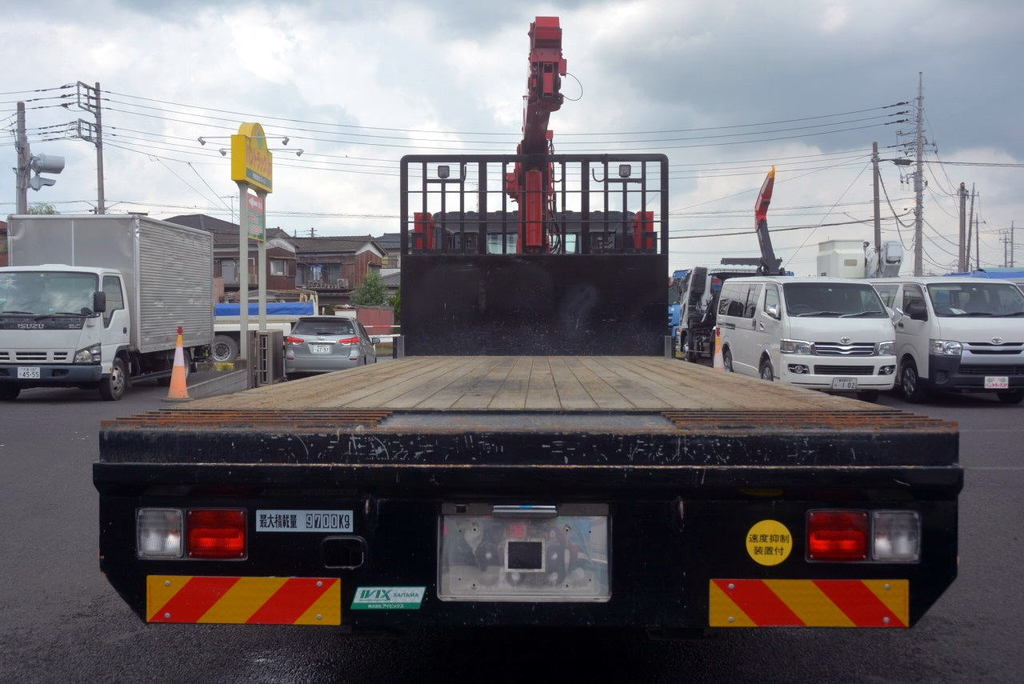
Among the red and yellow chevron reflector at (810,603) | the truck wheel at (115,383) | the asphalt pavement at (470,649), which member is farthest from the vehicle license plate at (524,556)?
the truck wheel at (115,383)

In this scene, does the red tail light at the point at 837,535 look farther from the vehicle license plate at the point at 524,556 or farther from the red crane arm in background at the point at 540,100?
the red crane arm in background at the point at 540,100

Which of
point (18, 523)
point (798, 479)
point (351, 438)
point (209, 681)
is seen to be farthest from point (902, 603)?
point (18, 523)

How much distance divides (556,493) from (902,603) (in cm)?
107

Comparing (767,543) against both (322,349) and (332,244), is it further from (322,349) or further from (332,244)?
(332,244)

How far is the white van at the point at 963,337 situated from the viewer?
13.4 metres

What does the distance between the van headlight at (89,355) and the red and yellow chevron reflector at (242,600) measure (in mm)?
Answer: 12319

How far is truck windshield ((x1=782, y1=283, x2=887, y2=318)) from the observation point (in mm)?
13516

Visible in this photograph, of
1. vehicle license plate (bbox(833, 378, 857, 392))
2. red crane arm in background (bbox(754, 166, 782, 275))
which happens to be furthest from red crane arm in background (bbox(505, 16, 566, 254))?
red crane arm in background (bbox(754, 166, 782, 275))

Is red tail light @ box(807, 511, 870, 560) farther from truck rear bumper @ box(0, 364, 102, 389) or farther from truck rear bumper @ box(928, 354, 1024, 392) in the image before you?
truck rear bumper @ box(0, 364, 102, 389)

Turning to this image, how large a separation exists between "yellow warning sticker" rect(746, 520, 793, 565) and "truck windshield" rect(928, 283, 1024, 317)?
1258 cm

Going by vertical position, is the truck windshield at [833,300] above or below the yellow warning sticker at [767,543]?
above

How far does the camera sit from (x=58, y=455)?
8.87m

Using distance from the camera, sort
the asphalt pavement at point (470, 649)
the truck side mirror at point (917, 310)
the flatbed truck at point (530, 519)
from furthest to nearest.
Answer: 1. the truck side mirror at point (917, 310)
2. the asphalt pavement at point (470, 649)
3. the flatbed truck at point (530, 519)

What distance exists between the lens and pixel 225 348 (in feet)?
87.8
